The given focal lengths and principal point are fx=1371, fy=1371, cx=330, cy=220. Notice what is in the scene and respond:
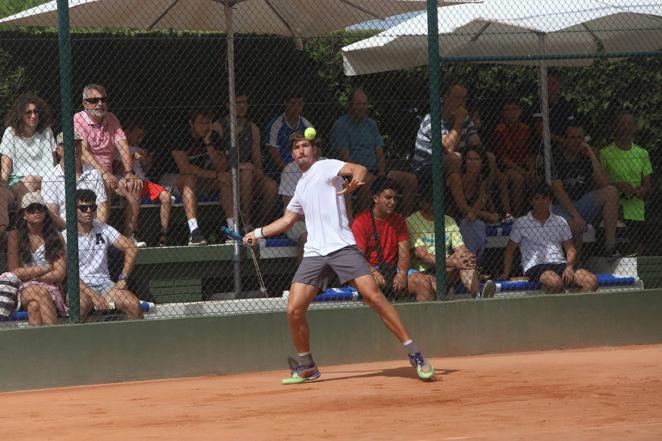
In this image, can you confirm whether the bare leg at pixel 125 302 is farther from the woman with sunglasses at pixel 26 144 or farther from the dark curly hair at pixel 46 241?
the woman with sunglasses at pixel 26 144

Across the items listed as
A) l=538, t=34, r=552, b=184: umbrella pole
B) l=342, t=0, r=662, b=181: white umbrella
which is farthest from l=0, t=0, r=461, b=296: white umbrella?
l=538, t=34, r=552, b=184: umbrella pole

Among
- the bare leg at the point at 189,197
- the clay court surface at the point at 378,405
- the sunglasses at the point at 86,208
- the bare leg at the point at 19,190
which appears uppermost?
the bare leg at the point at 19,190

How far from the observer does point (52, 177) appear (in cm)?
1166

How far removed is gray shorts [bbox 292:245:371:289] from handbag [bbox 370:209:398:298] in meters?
1.61

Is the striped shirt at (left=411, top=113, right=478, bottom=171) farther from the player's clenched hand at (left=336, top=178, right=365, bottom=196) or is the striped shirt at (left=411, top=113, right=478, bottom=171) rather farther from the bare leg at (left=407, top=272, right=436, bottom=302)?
the player's clenched hand at (left=336, top=178, right=365, bottom=196)

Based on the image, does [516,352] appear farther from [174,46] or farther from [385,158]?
[174,46]

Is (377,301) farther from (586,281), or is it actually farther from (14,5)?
(14,5)

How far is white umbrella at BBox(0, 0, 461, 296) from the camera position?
12273 mm

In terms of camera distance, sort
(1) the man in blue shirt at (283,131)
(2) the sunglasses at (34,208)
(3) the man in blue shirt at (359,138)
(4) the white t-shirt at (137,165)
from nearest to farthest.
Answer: (2) the sunglasses at (34,208) → (4) the white t-shirt at (137,165) → (1) the man in blue shirt at (283,131) → (3) the man in blue shirt at (359,138)

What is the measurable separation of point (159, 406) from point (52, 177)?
284 centimetres

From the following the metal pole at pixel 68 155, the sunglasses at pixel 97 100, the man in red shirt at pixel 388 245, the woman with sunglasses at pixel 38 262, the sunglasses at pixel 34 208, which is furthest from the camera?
the sunglasses at pixel 97 100

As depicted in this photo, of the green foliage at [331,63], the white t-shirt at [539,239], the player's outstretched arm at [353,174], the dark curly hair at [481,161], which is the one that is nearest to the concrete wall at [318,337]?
the white t-shirt at [539,239]

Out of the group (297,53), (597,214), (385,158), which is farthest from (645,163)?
(297,53)

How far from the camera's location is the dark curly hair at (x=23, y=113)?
38.9 ft
